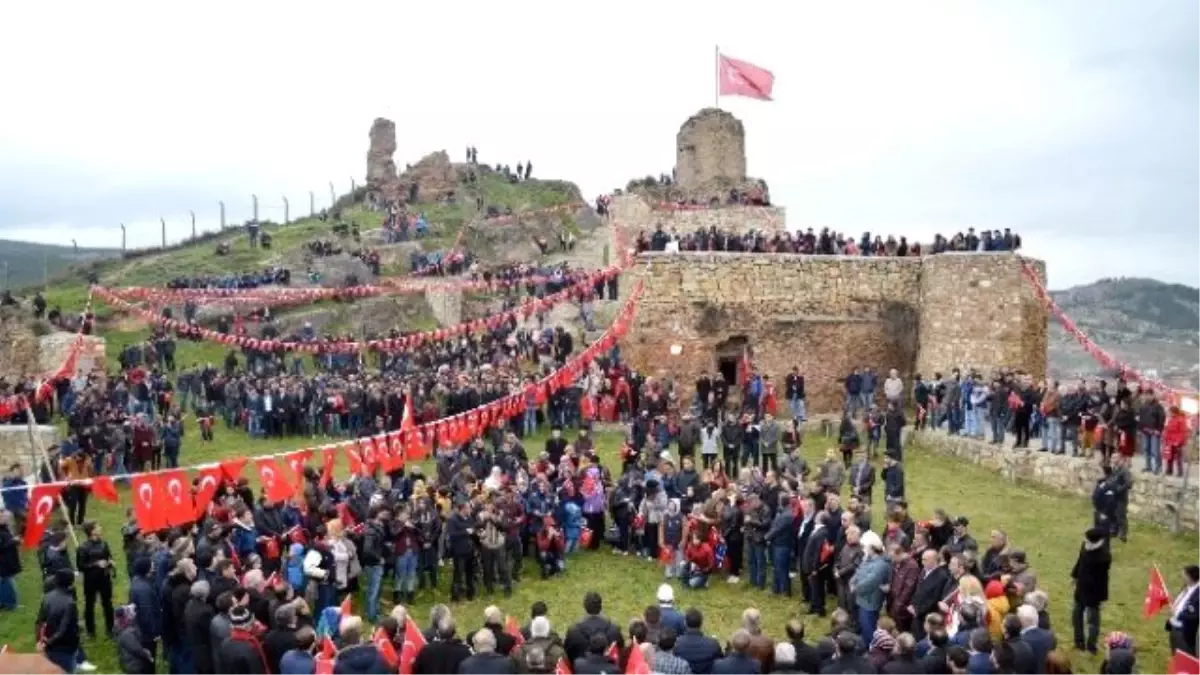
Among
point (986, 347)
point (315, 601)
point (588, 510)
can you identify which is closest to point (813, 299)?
point (986, 347)

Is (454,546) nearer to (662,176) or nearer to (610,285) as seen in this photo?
(610,285)

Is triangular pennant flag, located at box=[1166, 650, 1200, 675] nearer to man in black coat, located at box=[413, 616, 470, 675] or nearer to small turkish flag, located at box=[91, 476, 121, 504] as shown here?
man in black coat, located at box=[413, 616, 470, 675]

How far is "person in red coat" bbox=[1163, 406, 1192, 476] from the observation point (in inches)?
711

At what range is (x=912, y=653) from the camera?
960cm

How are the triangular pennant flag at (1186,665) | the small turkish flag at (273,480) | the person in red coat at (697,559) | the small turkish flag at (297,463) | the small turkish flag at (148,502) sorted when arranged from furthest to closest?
1. the small turkish flag at (297,463)
2. the person in red coat at (697,559)
3. the small turkish flag at (273,480)
4. the small turkish flag at (148,502)
5. the triangular pennant flag at (1186,665)

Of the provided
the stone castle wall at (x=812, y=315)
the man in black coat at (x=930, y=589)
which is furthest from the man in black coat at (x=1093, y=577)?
the stone castle wall at (x=812, y=315)

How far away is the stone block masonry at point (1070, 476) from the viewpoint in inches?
700

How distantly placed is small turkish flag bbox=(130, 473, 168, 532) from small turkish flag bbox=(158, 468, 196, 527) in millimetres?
77

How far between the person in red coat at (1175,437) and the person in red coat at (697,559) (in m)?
8.28

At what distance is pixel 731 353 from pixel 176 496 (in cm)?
1737

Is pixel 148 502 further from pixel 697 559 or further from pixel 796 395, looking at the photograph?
pixel 796 395

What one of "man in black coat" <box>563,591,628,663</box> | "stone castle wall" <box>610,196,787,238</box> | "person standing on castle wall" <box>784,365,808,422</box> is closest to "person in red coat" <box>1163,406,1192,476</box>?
"person standing on castle wall" <box>784,365,808,422</box>

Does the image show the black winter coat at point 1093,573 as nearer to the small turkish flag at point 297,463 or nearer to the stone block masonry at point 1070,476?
the stone block masonry at point 1070,476

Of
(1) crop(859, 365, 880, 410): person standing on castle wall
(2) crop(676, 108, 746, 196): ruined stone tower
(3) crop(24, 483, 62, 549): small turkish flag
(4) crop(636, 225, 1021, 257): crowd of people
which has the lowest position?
(3) crop(24, 483, 62, 549): small turkish flag
